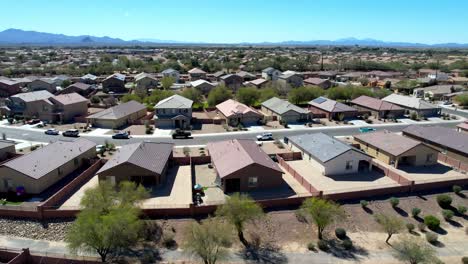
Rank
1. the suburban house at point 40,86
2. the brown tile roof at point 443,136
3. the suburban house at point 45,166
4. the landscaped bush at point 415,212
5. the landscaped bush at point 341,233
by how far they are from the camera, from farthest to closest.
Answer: the suburban house at point 40,86 → the brown tile roof at point 443,136 → the suburban house at point 45,166 → the landscaped bush at point 415,212 → the landscaped bush at point 341,233

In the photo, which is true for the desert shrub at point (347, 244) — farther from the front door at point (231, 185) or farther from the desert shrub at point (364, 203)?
the front door at point (231, 185)

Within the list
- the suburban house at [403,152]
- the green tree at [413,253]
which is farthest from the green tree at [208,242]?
the suburban house at [403,152]

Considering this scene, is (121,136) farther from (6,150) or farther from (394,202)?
(394,202)

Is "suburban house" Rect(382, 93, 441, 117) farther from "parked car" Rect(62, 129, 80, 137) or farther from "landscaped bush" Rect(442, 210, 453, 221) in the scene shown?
"parked car" Rect(62, 129, 80, 137)

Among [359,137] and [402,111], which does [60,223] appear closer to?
[359,137]

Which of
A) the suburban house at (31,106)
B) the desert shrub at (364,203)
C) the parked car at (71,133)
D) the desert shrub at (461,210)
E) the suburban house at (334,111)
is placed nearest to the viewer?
the desert shrub at (461,210)

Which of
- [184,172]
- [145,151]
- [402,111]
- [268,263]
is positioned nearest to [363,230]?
[268,263]

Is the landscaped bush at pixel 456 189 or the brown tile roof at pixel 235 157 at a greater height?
the brown tile roof at pixel 235 157
